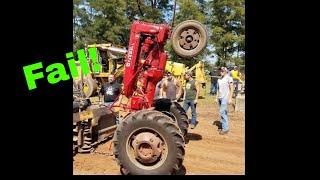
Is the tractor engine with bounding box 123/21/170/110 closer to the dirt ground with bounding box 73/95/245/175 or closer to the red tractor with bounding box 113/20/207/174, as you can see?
the red tractor with bounding box 113/20/207/174

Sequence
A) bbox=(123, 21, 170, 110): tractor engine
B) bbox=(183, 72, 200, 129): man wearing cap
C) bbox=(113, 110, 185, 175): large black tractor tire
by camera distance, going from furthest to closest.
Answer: bbox=(183, 72, 200, 129): man wearing cap → bbox=(123, 21, 170, 110): tractor engine → bbox=(113, 110, 185, 175): large black tractor tire

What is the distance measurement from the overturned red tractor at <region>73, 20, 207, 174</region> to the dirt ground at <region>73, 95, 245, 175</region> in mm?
744

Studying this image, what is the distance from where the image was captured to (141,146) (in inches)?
289

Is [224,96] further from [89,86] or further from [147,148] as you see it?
[89,86]

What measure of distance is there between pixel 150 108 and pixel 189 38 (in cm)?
171

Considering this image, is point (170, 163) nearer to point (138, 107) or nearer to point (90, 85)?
point (138, 107)

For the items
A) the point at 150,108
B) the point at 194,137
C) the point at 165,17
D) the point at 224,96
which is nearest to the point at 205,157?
the point at 150,108

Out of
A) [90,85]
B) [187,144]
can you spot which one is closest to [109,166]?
[187,144]

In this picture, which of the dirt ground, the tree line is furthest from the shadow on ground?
the tree line

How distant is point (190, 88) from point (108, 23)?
1081 inches

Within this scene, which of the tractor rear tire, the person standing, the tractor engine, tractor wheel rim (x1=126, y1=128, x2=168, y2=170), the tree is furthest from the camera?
the tree

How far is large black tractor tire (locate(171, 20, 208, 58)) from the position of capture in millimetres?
8727

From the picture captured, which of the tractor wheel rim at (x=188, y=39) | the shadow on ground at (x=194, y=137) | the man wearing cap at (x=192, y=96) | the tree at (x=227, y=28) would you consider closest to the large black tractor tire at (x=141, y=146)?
the tractor wheel rim at (x=188, y=39)

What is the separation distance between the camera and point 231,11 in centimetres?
3638
